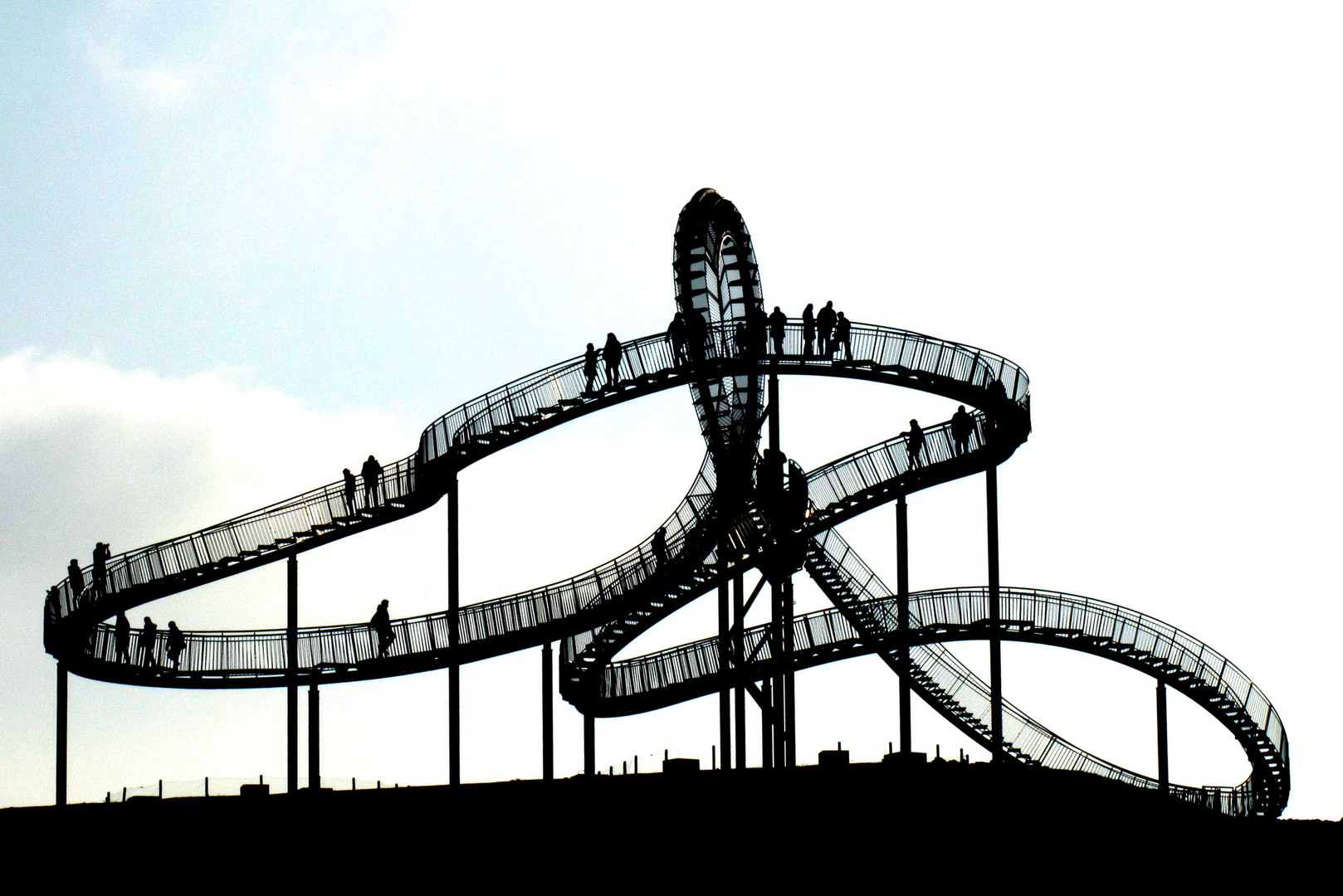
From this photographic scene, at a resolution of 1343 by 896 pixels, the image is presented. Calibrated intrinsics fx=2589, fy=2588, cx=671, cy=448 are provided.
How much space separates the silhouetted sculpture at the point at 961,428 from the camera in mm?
46625

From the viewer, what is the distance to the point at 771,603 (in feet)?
156

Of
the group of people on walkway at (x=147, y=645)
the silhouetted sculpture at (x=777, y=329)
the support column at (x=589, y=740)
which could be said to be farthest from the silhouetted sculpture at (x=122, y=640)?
the silhouetted sculpture at (x=777, y=329)

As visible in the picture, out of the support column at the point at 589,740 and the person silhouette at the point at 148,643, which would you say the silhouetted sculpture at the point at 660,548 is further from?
the person silhouette at the point at 148,643

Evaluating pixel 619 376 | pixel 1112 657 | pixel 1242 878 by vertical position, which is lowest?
pixel 1242 878

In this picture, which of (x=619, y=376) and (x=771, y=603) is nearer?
(x=619, y=376)

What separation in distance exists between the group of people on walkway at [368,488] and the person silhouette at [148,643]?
3.96m

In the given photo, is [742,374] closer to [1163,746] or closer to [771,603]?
[771,603]

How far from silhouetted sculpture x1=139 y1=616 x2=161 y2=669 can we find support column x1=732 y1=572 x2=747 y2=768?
10132 millimetres

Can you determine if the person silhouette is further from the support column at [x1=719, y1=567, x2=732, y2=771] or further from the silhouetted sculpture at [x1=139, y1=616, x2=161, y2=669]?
the support column at [x1=719, y1=567, x2=732, y2=771]

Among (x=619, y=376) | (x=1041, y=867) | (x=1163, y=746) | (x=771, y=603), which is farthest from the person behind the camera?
(x=1163, y=746)

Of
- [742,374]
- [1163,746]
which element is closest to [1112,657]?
[1163,746]

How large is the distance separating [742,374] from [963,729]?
9078mm

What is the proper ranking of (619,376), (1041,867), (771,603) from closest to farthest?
(1041,867)
(619,376)
(771,603)

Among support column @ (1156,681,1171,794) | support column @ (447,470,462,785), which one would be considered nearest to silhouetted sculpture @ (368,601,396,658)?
support column @ (447,470,462,785)
